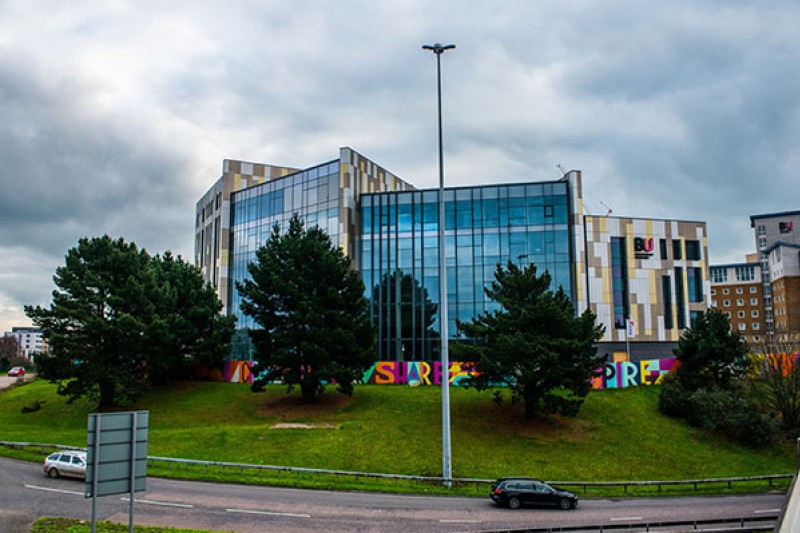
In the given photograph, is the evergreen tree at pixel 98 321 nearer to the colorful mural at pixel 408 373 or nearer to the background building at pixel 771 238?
the colorful mural at pixel 408 373

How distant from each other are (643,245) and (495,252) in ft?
53.2

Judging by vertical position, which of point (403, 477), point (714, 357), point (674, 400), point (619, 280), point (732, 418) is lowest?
point (403, 477)

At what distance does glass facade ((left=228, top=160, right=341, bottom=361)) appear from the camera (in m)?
66.4

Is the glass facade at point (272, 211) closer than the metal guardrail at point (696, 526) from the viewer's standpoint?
No

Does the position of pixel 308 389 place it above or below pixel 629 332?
below

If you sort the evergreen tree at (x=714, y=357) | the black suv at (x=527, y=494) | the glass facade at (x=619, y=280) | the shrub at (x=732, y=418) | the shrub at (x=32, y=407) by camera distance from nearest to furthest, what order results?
the black suv at (x=527, y=494)
the shrub at (x=732, y=418)
the evergreen tree at (x=714, y=357)
the shrub at (x=32, y=407)
the glass facade at (x=619, y=280)

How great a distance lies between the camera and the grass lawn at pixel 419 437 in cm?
3362

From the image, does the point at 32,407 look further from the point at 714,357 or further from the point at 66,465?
the point at 714,357

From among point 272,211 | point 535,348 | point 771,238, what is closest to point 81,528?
point 535,348

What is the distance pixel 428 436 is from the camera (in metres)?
38.6

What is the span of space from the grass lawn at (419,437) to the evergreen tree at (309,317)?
9.79 feet

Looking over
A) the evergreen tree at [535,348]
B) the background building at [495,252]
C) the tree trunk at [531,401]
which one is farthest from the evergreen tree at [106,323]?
the tree trunk at [531,401]

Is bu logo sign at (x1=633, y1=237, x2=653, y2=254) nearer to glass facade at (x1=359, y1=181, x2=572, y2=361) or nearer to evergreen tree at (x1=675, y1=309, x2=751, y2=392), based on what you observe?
glass facade at (x1=359, y1=181, x2=572, y2=361)

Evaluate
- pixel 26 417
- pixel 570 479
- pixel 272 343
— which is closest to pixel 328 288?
pixel 272 343
